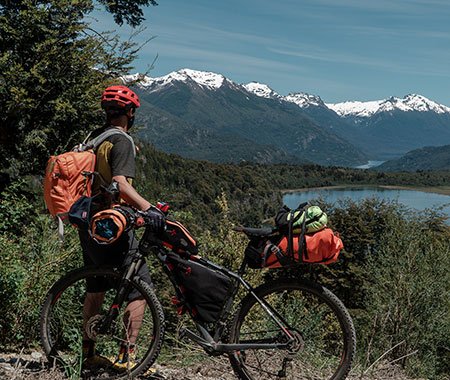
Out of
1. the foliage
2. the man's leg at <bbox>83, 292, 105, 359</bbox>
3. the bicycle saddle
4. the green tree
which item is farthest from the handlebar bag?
the foliage

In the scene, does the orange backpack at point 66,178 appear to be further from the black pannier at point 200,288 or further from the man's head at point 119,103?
the black pannier at point 200,288

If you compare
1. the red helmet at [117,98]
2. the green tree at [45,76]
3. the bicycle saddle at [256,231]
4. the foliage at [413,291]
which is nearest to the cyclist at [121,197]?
the red helmet at [117,98]

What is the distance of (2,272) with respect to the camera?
4.84 metres

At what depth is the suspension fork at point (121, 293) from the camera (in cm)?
364

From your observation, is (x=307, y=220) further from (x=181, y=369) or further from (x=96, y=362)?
(x=96, y=362)

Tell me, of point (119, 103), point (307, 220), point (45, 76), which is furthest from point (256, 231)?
point (45, 76)

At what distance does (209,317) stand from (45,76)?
911 cm

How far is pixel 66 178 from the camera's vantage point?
11.6 feet

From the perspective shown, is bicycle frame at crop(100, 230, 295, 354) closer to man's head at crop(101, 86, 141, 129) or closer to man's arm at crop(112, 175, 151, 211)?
man's arm at crop(112, 175, 151, 211)

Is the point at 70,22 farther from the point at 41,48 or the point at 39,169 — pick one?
the point at 39,169

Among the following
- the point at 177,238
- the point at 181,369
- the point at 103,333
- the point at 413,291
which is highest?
the point at 177,238

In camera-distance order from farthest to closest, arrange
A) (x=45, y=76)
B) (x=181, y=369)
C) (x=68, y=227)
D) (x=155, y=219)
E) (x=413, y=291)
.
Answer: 1. (x=413, y=291)
2. (x=45, y=76)
3. (x=68, y=227)
4. (x=181, y=369)
5. (x=155, y=219)

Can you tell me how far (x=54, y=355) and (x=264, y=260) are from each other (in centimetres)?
181

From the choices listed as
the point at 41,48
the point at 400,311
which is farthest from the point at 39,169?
the point at 400,311
